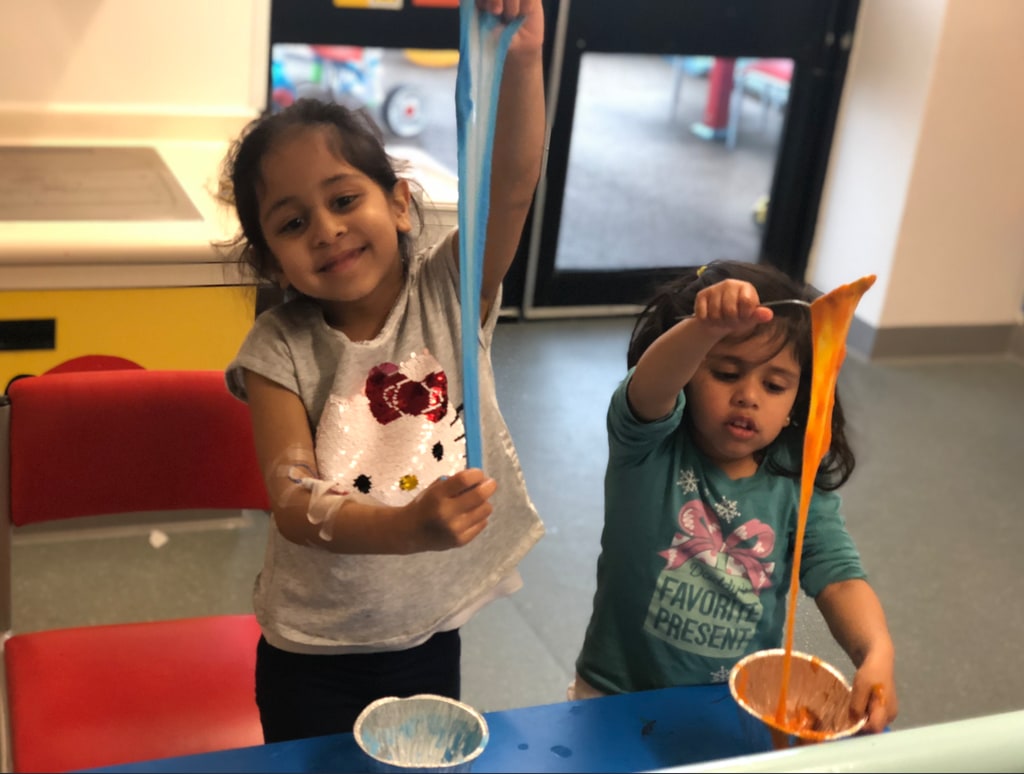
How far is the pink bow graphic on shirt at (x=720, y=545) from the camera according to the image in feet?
3.46

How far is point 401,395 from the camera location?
3.14ft

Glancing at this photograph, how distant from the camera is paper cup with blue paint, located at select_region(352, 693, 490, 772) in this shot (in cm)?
79

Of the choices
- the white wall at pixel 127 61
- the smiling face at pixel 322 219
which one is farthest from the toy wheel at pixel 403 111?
the smiling face at pixel 322 219

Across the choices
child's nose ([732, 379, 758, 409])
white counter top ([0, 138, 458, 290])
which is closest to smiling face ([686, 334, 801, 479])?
child's nose ([732, 379, 758, 409])

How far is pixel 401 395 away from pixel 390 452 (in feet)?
0.15

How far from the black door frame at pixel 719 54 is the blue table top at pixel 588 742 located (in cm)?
211

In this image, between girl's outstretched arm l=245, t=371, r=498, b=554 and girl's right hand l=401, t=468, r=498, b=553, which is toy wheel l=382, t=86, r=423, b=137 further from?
girl's right hand l=401, t=468, r=498, b=553

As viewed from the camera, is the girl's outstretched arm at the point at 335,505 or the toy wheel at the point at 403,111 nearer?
the girl's outstretched arm at the point at 335,505

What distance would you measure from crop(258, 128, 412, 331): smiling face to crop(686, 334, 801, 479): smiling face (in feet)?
0.97

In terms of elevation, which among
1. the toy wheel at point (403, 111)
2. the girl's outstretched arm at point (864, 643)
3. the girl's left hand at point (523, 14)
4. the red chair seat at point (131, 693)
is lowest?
the red chair seat at point (131, 693)

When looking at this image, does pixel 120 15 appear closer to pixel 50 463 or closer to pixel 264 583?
pixel 50 463

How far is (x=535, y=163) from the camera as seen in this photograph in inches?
36.7

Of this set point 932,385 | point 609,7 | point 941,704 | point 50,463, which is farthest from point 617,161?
point 50,463

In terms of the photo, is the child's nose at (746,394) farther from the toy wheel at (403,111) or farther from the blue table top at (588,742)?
the toy wheel at (403,111)
